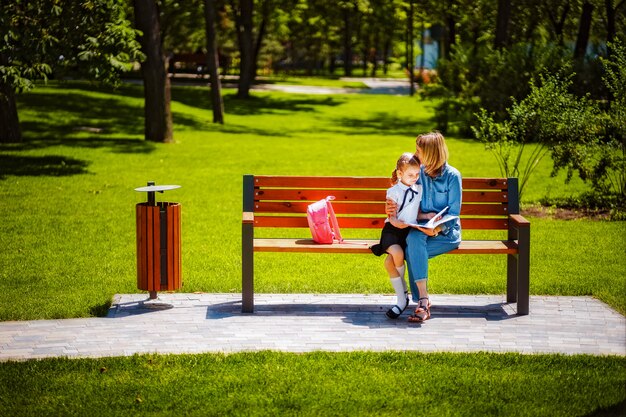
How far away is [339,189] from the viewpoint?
8352 millimetres

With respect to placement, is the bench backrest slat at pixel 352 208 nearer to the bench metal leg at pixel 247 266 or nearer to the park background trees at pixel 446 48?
the bench metal leg at pixel 247 266

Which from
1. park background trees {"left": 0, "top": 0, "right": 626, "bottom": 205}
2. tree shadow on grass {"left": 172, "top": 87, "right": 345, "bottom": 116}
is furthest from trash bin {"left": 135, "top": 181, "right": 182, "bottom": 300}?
tree shadow on grass {"left": 172, "top": 87, "right": 345, "bottom": 116}

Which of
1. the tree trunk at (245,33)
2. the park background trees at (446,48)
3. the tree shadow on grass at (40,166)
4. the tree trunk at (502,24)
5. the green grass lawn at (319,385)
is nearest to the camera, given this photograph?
the green grass lawn at (319,385)

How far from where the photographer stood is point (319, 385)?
600cm

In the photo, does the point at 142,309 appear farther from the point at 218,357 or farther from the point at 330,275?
the point at 330,275

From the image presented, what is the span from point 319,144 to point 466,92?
525 centimetres

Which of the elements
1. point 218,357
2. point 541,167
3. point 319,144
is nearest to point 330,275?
point 218,357

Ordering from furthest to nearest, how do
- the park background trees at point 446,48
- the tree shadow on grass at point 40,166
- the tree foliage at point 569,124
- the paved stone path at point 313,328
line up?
1. the tree shadow on grass at point 40,166
2. the park background trees at point 446,48
3. the tree foliage at point 569,124
4. the paved stone path at point 313,328

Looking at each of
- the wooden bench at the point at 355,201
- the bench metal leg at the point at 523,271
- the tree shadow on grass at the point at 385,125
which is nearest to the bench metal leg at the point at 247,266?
the wooden bench at the point at 355,201

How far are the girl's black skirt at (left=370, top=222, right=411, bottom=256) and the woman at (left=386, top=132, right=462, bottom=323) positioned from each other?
9 cm

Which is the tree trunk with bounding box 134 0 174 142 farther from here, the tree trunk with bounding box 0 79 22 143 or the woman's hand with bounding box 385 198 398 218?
the woman's hand with bounding box 385 198 398 218

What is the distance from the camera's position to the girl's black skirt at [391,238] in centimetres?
767

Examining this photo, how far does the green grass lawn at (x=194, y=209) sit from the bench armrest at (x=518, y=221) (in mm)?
910

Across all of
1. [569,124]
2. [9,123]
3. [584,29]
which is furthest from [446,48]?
[569,124]
